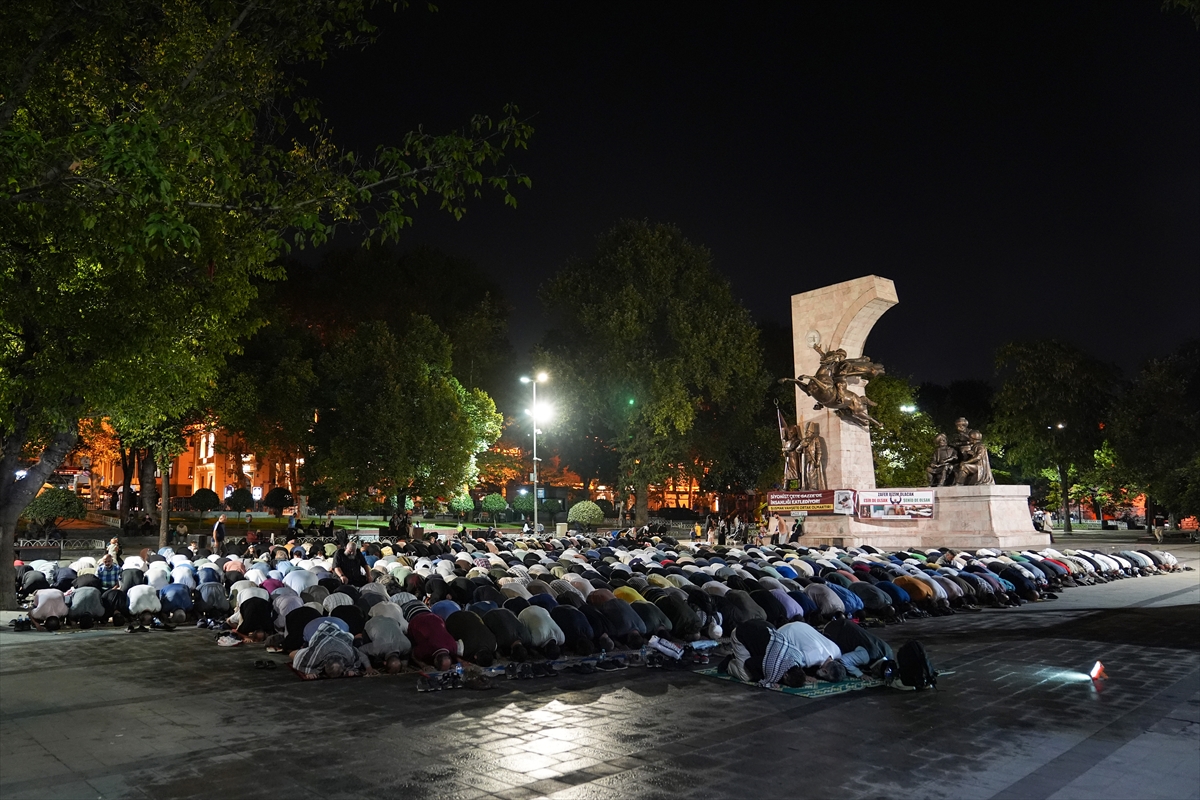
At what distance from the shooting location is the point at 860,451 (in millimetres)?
29344

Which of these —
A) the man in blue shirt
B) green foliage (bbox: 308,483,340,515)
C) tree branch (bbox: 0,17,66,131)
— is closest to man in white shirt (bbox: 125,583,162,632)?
the man in blue shirt

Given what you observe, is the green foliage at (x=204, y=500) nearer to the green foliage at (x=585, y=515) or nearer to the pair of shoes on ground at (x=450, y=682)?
the green foliage at (x=585, y=515)

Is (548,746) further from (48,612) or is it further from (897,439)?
(897,439)

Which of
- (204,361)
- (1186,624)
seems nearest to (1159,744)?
(1186,624)

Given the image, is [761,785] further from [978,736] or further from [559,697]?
[559,697]

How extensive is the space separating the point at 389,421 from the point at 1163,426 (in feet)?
130

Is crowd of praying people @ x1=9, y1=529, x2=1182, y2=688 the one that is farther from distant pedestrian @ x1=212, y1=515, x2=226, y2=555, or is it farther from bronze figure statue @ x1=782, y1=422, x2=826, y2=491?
bronze figure statue @ x1=782, y1=422, x2=826, y2=491

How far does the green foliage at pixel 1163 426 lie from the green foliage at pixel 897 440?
10.00 metres

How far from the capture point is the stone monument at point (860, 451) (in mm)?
25766

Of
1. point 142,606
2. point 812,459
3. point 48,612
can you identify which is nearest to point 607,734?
point 142,606

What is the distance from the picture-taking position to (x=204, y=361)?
17.0 meters

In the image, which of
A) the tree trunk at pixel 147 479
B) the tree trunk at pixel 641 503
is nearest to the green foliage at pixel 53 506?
the tree trunk at pixel 147 479

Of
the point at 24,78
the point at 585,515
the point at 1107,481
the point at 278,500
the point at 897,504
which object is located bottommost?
the point at 585,515

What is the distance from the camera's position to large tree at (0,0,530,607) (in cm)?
827
